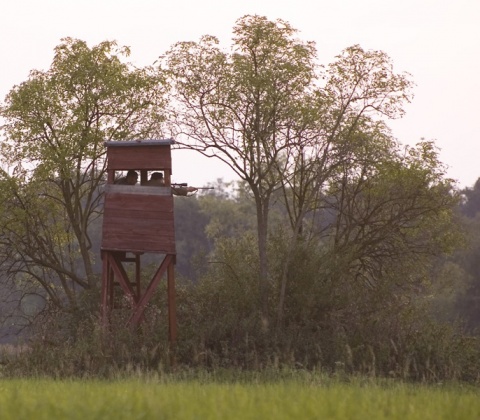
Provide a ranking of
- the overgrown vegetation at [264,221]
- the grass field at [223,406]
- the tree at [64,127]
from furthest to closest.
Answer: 1. the tree at [64,127]
2. the overgrown vegetation at [264,221]
3. the grass field at [223,406]

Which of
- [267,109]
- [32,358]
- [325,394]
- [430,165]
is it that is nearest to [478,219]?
[430,165]

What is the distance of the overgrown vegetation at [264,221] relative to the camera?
29.3m

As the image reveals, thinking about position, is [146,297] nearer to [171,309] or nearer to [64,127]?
[171,309]

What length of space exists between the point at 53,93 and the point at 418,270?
47.2 ft

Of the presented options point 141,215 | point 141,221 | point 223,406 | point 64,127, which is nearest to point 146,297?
point 141,221

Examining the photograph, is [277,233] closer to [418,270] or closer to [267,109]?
[267,109]

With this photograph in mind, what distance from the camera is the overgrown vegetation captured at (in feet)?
96.0

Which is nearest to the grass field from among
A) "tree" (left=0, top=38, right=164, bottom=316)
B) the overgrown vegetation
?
the overgrown vegetation

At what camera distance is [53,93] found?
126ft

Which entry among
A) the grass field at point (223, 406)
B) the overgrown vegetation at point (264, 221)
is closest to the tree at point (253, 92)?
the overgrown vegetation at point (264, 221)

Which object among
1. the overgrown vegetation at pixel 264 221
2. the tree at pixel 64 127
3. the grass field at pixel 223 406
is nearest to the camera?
the grass field at pixel 223 406

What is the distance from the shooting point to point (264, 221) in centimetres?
3394

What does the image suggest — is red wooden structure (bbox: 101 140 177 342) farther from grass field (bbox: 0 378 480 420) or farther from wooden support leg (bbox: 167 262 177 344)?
grass field (bbox: 0 378 480 420)

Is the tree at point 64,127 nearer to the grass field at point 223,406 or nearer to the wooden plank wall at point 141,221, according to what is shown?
the wooden plank wall at point 141,221
